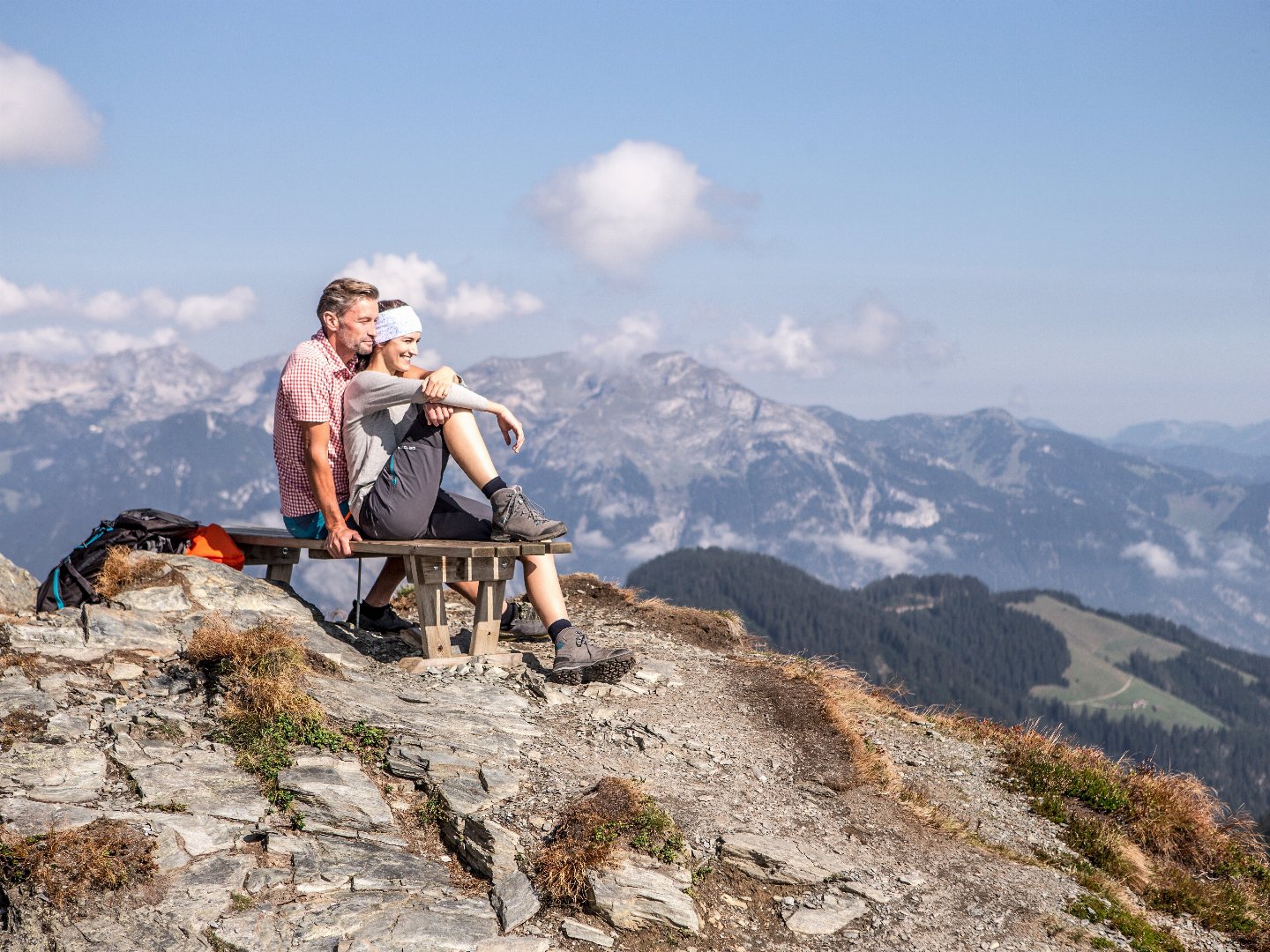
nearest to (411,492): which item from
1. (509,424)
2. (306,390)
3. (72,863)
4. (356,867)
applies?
(509,424)

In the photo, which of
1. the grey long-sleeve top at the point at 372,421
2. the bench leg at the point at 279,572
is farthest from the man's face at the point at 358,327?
the bench leg at the point at 279,572

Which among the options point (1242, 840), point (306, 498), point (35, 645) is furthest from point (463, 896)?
point (1242, 840)

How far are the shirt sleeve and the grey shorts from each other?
0.90 m

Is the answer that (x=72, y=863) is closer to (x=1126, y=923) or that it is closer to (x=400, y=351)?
(x=400, y=351)

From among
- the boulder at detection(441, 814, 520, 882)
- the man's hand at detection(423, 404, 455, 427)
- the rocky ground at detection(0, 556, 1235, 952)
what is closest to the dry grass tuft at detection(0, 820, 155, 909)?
the rocky ground at detection(0, 556, 1235, 952)

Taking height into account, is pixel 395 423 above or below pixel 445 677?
above

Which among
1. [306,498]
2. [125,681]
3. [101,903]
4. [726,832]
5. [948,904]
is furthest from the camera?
[306,498]

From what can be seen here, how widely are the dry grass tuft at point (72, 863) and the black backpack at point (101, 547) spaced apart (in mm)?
4236

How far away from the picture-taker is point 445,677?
35.3 feet

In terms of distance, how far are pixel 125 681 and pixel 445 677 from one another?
3084 millimetres

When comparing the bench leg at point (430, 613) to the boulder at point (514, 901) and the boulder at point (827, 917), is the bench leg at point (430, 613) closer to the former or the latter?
the boulder at point (514, 901)

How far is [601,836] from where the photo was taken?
7625mm

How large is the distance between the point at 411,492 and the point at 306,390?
4.97 ft

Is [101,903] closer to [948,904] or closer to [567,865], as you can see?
[567,865]
